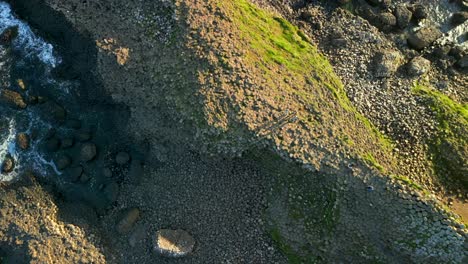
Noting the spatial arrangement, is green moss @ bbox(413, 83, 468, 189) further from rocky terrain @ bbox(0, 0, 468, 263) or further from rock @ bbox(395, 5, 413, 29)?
rock @ bbox(395, 5, 413, 29)

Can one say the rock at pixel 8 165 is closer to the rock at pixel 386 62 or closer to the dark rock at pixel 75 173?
the dark rock at pixel 75 173

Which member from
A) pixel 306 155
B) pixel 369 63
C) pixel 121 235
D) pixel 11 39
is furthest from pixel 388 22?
pixel 11 39

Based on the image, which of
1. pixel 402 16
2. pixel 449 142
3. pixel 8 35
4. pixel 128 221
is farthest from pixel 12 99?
pixel 449 142

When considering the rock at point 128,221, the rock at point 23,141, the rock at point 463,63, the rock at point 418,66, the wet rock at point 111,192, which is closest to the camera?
the rock at point 128,221

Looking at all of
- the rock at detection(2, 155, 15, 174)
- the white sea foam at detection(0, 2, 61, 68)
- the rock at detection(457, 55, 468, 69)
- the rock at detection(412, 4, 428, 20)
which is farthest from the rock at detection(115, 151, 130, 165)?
the rock at detection(457, 55, 468, 69)

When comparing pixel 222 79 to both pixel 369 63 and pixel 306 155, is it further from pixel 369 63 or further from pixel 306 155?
pixel 369 63

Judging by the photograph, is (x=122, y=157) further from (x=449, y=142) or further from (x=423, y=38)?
(x=423, y=38)

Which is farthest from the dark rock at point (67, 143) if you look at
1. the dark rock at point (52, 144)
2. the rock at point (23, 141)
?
the rock at point (23, 141)
